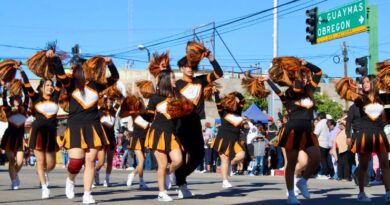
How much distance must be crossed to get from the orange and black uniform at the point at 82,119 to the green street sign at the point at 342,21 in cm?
1586

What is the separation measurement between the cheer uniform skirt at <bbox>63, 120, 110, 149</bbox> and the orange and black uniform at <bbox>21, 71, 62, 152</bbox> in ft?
6.19

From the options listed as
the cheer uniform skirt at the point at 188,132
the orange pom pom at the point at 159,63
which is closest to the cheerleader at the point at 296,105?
the cheer uniform skirt at the point at 188,132

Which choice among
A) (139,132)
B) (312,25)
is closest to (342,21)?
(312,25)

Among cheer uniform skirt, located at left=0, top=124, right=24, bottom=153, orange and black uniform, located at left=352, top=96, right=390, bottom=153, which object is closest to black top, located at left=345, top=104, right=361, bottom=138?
orange and black uniform, located at left=352, top=96, right=390, bottom=153

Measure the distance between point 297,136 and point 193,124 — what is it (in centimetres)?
155

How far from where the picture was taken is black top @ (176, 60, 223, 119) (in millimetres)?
10416

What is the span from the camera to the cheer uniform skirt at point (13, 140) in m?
13.5

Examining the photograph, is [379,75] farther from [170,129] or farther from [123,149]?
[123,149]

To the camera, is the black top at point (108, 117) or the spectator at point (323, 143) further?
the spectator at point (323, 143)

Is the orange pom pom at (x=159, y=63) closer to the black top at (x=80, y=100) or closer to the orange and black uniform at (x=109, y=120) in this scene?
the black top at (x=80, y=100)

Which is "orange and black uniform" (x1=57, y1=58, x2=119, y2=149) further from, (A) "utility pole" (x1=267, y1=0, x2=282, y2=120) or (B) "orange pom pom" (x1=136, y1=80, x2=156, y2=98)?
(A) "utility pole" (x1=267, y1=0, x2=282, y2=120)

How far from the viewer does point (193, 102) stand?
10.4 metres

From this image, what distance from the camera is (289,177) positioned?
32.4 ft

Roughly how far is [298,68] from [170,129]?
1.99m
